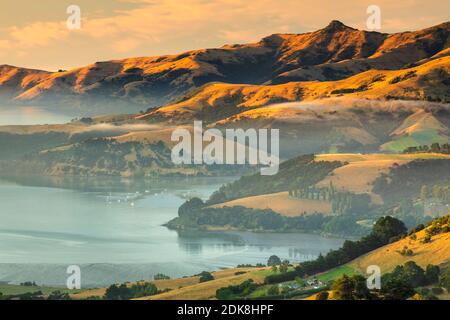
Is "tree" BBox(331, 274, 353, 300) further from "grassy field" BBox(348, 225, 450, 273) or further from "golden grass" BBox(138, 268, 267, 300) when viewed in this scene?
"grassy field" BBox(348, 225, 450, 273)

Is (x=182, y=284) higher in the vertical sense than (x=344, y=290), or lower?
lower

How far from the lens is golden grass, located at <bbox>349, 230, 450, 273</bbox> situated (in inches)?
4762

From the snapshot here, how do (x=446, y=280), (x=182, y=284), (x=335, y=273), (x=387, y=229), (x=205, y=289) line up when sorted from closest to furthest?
(x=446, y=280) → (x=205, y=289) → (x=335, y=273) → (x=182, y=284) → (x=387, y=229)

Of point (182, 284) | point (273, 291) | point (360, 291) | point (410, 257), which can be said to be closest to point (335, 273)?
point (410, 257)

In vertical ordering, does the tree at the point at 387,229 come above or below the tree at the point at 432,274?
above

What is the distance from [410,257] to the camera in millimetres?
125938

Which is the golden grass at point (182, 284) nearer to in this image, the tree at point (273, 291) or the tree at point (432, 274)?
the tree at point (273, 291)

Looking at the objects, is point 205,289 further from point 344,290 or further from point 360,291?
point 360,291

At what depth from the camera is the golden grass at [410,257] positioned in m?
121

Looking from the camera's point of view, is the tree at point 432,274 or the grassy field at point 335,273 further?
the grassy field at point 335,273

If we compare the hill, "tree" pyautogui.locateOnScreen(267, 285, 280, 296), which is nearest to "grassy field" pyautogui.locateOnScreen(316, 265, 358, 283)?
the hill

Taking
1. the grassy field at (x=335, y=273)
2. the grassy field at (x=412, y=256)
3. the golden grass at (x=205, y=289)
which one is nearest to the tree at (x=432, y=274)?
the grassy field at (x=412, y=256)
